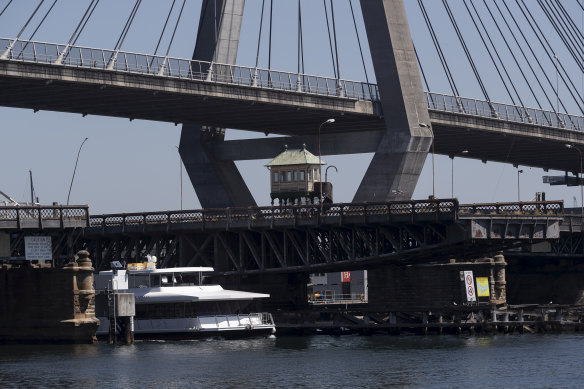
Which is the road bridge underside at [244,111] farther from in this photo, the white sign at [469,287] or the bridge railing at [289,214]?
the white sign at [469,287]

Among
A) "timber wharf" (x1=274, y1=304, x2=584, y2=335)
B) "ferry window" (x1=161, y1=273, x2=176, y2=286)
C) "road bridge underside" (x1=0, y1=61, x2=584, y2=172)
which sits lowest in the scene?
"timber wharf" (x1=274, y1=304, x2=584, y2=335)

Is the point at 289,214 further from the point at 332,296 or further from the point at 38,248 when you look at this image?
the point at 332,296

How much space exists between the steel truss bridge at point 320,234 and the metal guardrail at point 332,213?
0.23 ft

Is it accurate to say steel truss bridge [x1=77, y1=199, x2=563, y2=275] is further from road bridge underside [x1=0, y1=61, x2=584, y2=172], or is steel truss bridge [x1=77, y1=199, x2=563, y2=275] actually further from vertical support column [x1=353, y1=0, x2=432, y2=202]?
vertical support column [x1=353, y1=0, x2=432, y2=202]

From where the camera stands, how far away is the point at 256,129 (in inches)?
5276

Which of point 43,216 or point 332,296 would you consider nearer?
point 43,216

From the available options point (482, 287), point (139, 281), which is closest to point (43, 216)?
point (139, 281)

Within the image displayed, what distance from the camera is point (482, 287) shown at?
4488 inches

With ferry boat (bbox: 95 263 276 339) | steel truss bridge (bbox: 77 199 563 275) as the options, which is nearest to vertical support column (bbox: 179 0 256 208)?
steel truss bridge (bbox: 77 199 563 275)

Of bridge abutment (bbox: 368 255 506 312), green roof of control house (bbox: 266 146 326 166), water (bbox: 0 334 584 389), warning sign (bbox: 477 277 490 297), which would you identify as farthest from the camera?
green roof of control house (bbox: 266 146 326 166)

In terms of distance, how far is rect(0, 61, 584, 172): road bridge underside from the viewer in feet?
365

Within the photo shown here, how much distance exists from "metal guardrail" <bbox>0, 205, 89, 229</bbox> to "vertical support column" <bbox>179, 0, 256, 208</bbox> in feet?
78.7

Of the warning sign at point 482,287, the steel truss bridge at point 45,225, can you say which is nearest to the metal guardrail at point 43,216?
the steel truss bridge at point 45,225

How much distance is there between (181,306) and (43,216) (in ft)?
37.2
